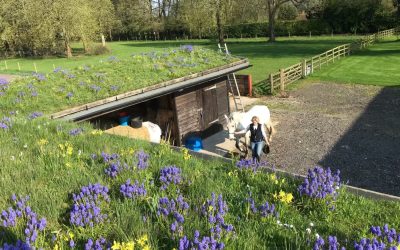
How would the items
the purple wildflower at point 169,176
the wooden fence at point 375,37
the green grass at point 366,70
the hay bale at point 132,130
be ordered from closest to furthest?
the purple wildflower at point 169,176 → the hay bale at point 132,130 → the green grass at point 366,70 → the wooden fence at point 375,37

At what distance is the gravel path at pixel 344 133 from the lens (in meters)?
12.9

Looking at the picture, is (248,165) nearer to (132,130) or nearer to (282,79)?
(132,130)

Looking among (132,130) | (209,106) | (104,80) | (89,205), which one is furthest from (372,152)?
(89,205)

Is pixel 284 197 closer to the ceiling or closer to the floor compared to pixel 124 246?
closer to the floor

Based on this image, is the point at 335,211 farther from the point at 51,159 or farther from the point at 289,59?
the point at 289,59

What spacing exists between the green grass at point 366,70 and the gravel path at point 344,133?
2.21 metres

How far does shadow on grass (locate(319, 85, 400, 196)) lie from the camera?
473 inches

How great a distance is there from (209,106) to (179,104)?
2219mm

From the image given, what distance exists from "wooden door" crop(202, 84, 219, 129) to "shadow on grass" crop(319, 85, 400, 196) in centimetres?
549

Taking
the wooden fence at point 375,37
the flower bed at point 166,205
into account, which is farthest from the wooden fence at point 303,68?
the flower bed at point 166,205

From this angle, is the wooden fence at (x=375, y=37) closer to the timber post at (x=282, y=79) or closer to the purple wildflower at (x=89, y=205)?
the timber post at (x=282, y=79)

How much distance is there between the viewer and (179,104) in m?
15.2

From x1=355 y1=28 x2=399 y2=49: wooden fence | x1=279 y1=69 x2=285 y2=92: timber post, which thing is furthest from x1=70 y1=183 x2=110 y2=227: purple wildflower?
x1=355 y1=28 x2=399 y2=49: wooden fence

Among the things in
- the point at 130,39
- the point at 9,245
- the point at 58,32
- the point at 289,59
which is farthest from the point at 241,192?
the point at 130,39
